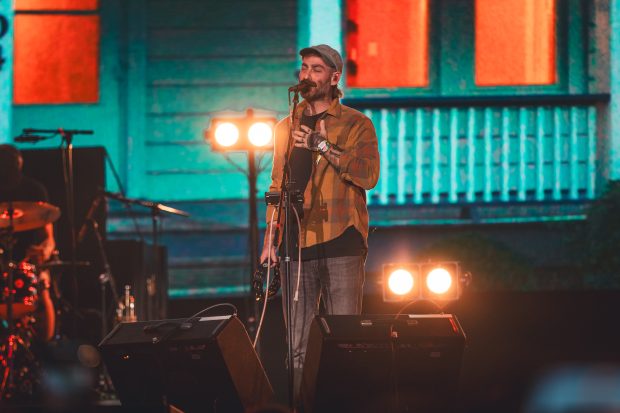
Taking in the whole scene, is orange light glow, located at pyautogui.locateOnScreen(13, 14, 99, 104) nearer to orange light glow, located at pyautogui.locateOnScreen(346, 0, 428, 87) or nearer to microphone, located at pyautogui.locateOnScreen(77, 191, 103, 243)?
microphone, located at pyautogui.locateOnScreen(77, 191, 103, 243)

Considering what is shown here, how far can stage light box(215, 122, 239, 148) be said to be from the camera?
7.06 metres

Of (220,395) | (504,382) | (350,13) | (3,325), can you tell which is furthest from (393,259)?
(504,382)

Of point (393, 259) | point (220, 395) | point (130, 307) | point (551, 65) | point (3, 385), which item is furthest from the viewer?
point (551, 65)

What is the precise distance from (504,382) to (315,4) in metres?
7.26

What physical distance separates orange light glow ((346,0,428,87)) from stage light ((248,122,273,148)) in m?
2.39

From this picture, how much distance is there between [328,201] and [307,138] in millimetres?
358

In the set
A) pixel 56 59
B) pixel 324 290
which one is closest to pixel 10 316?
pixel 324 290

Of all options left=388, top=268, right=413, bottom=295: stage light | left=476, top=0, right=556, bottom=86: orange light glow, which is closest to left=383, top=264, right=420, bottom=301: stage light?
left=388, top=268, right=413, bottom=295: stage light

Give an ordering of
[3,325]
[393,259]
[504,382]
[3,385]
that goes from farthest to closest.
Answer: [393,259], [3,325], [3,385], [504,382]

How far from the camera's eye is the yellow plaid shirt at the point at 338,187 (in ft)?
13.3

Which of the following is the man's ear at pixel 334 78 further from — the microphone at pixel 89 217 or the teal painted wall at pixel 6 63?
the teal painted wall at pixel 6 63

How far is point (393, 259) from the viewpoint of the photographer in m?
8.66

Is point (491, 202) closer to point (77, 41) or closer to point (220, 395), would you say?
point (77, 41)

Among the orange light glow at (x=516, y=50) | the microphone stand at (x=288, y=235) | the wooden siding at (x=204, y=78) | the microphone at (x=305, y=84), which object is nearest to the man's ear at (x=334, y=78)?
the microphone at (x=305, y=84)
